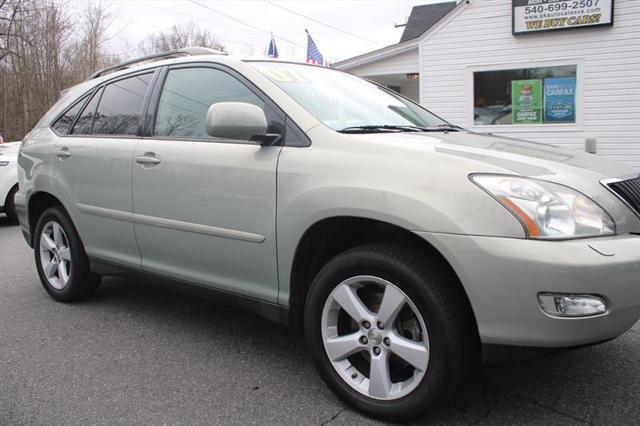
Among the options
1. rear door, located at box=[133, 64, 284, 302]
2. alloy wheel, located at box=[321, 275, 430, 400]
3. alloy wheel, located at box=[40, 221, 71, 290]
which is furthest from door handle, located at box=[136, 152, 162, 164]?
alloy wheel, located at box=[321, 275, 430, 400]

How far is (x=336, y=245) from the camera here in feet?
8.94

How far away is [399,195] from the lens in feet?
7.49

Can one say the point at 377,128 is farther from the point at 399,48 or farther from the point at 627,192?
the point at 399,48

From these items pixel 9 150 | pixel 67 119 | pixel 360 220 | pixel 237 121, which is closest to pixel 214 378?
pixel 360 220

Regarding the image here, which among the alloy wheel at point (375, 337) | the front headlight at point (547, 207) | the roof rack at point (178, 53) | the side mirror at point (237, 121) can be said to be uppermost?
the roof rack at point (178, 53)

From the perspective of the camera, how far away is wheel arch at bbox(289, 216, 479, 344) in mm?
2334

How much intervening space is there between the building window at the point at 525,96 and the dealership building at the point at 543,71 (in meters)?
0.02

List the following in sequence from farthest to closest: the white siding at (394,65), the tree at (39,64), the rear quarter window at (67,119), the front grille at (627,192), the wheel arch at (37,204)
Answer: the tree at (39,64) < the white siding at (394,65) < the wheel arch at (37,204) < the rear quarter window at (67,119) < the front grille at (627,192)

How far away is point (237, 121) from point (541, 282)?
5.07ft

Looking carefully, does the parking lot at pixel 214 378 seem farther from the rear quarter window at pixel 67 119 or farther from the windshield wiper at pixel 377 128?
the rear quarter window at pixel 67 119

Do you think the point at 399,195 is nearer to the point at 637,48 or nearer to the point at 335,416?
the point at 335,416

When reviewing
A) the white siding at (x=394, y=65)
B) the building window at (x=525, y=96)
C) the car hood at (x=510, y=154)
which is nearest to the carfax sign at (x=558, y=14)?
the building window at (x=525, y=96)

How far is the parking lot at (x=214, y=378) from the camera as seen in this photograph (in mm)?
2533

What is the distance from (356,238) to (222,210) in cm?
75
